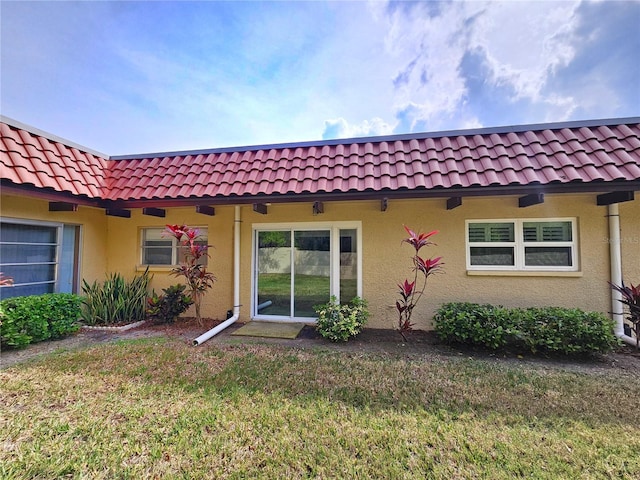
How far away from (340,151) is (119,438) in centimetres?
680

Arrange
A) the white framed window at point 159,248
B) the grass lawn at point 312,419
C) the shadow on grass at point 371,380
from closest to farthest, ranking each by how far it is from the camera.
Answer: the grass lawn at point 312,419, the shadow on grass at point 371,380, the white framed window at point 159,248

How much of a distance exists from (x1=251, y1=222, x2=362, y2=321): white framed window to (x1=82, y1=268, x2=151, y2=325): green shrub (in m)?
3.23

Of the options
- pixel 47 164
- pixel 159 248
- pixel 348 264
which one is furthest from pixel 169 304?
pixel 348 264

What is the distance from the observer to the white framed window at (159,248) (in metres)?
8.22

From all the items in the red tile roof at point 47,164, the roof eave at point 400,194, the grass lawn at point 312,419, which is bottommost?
the grass lawn at point 312,419

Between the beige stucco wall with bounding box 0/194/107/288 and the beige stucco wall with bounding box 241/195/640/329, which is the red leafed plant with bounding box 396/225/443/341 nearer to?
the beige stucco wall with bounding box 241/195/640/329

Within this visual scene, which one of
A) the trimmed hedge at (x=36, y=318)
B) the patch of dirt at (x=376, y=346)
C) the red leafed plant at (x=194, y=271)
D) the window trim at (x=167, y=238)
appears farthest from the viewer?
the window trim at (x=167, y=238)

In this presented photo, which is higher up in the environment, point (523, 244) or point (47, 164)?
point (47, 164)

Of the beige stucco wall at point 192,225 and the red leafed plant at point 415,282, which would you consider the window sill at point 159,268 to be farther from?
the red leafed plant at point 415,282

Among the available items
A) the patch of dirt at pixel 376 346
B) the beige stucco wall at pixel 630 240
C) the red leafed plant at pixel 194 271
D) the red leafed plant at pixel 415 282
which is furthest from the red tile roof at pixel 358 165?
the patch of dirt at pixel 376 346

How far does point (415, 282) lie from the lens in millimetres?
6711

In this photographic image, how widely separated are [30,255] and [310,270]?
6.69 m

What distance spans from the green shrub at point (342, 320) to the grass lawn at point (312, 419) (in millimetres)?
1157

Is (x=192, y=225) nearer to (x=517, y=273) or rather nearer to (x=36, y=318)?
(x=36, y=318)
